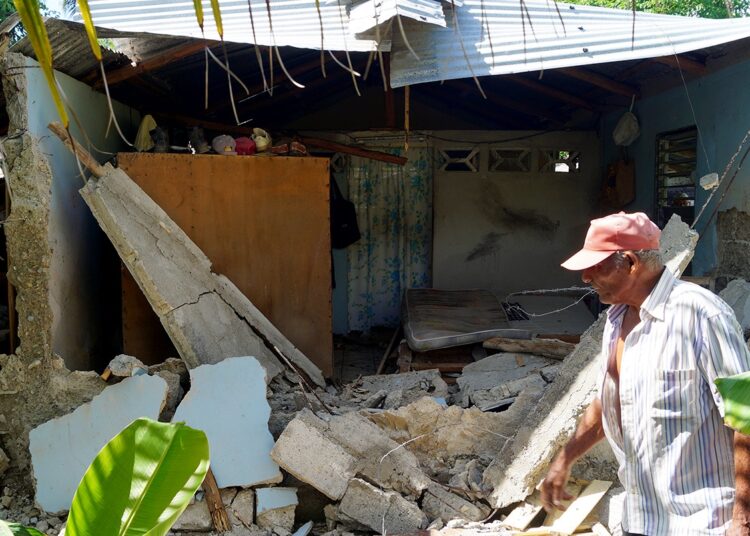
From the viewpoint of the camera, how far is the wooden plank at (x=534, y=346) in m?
5.88

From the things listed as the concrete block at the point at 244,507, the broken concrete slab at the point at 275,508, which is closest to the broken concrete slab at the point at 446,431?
the broken concrete slab at the point at 275,508

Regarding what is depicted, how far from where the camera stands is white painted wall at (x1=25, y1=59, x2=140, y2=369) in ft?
15.8

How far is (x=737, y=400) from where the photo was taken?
178 centimetres

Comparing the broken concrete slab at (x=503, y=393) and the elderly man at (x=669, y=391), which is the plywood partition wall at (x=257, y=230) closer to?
the broken concrete slab at (x=503, y=393)

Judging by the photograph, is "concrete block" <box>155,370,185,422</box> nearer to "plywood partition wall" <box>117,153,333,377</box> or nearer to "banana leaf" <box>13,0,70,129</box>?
"plywood partition wall" <box>117,153,333,377</box>

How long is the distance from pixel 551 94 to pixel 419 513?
548cm

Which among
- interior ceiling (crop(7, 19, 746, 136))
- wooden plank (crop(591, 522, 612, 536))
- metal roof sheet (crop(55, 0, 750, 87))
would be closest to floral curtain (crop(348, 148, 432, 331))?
interior ceiling (crop(7, 19, 746, 136))

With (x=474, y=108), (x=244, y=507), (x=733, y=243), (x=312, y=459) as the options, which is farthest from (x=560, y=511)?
(x=474, y=108)

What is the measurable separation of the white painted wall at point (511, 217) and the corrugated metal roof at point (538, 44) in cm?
410

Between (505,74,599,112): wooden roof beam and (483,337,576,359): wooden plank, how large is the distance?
9.77 feet

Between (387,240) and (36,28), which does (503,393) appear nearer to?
(36,28)

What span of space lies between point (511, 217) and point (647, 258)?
7.24 metres

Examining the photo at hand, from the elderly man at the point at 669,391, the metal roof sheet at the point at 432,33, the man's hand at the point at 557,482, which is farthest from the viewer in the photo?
the metal roof sheet at the point at 432,33

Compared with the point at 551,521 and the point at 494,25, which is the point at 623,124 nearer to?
the point at 494,25
